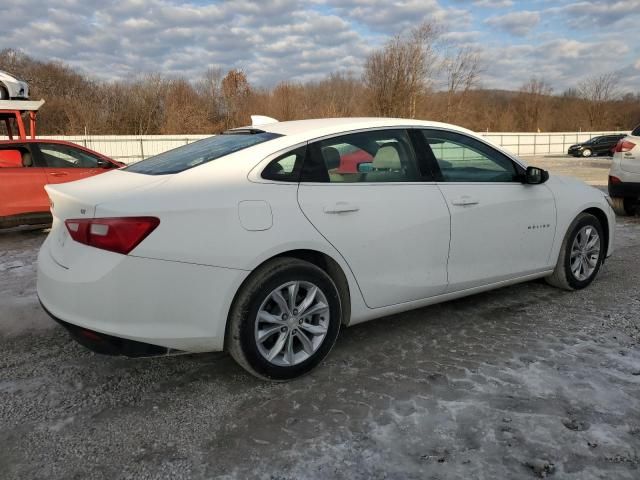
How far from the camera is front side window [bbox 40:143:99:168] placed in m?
7.74

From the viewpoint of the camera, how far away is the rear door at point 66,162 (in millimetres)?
7703

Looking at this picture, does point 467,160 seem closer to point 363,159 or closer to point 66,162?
point 363,159

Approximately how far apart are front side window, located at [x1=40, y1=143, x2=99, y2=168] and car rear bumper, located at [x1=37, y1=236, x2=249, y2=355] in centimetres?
579

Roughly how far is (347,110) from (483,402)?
45.4m

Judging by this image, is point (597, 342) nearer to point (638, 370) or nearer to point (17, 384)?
point (638, 370)

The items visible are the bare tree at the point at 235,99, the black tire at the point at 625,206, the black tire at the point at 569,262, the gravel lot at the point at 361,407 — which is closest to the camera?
the gravel lot at the point at 361,407

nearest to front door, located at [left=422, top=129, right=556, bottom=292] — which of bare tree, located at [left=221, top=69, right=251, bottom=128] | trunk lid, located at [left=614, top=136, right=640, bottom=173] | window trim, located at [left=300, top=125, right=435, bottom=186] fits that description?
window trim, located at [left=300, top=125, right=435, bottom=186]

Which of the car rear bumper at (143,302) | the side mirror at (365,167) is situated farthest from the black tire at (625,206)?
the car rear bumper at (143,302)

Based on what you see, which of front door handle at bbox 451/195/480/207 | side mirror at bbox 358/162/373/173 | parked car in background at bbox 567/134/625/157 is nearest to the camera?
side mirror at bbox 358/162/373/173

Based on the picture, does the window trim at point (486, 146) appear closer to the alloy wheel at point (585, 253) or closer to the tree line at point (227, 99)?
A: the alloy wheel at point (585, 253)

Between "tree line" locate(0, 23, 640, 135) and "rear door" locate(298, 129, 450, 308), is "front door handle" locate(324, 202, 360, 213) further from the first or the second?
"tree line" locate(0, 23, 640, 135)

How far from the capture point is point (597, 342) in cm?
351

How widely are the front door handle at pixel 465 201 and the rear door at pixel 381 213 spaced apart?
0.12 metres

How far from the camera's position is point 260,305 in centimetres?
281
